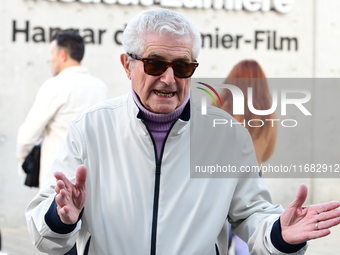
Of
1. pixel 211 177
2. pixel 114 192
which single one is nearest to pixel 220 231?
pixel 211 177

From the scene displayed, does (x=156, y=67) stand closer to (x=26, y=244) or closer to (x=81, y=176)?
(x=81, y=176)

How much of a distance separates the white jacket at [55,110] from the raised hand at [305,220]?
3069 mm

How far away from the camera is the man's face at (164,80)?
2.68 metres

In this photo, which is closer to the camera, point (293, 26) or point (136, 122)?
point (136, 122)

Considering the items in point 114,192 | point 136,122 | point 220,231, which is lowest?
point 220,231

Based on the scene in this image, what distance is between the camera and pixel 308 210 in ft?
8.47

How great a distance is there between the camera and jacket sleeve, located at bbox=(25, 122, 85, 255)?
2533 millimetres

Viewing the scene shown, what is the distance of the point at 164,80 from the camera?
2697 mm

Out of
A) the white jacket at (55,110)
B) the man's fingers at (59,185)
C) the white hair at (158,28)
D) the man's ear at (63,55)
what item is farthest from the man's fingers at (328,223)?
the man's ear at (63,55)

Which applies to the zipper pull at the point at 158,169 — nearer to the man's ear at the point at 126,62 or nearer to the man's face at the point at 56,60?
the man's ear at the point at 126,62

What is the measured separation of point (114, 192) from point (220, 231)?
0.46 meters

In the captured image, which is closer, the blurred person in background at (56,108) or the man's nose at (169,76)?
the man's nose at (169,76)

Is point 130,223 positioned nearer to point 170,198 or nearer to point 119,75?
point 170,198

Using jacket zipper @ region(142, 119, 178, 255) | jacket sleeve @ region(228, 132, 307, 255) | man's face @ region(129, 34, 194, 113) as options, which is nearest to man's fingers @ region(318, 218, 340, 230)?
jacket sleeve @ region(228, 132, 307, 255)
